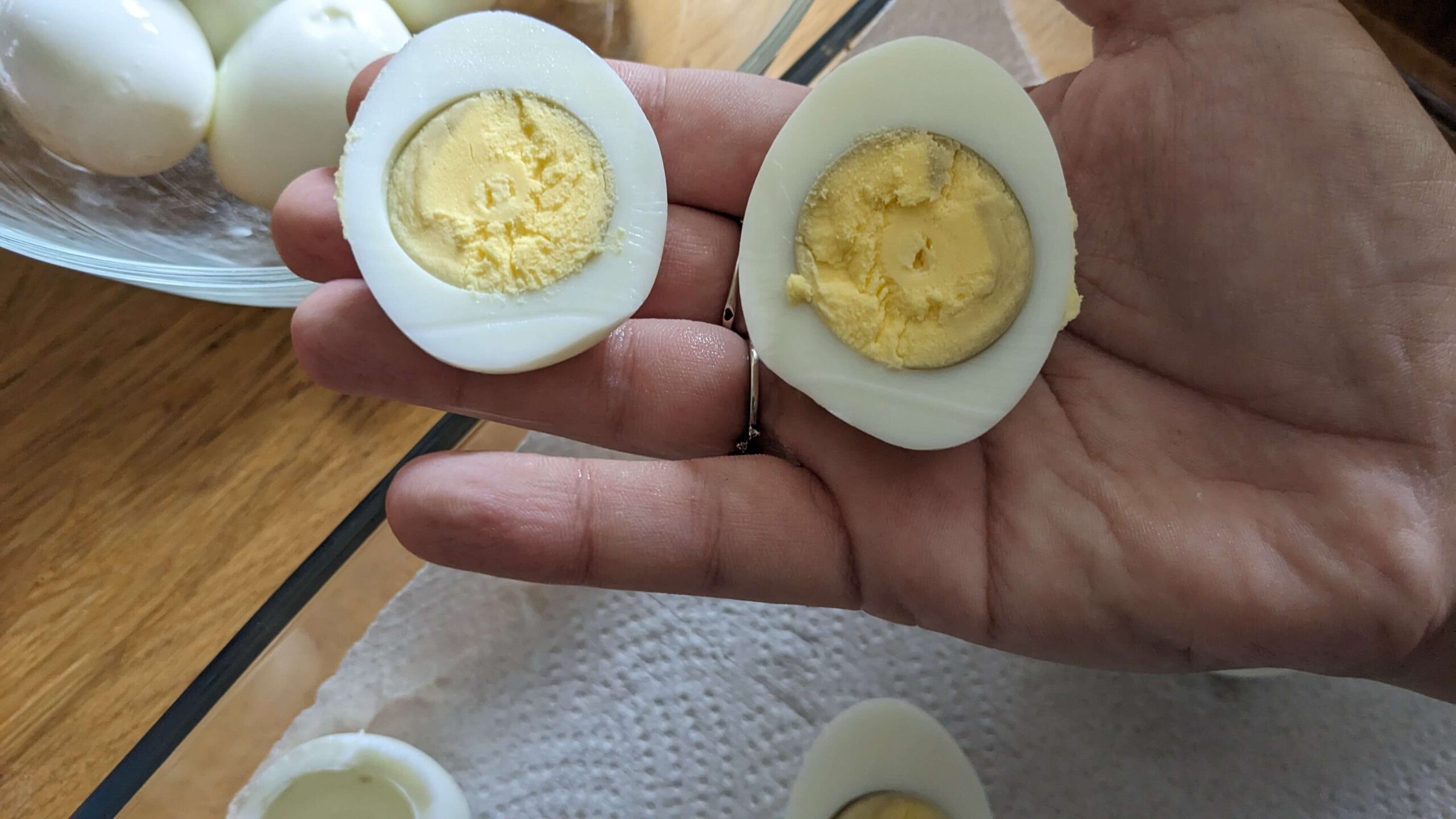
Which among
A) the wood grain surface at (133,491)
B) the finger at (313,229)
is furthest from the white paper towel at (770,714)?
the finger at (313,229)

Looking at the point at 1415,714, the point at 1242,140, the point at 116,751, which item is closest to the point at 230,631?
the point at 116,751

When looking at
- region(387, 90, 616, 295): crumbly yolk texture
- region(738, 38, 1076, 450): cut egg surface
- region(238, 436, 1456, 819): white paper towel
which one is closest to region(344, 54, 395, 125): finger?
region(387, 90, 616, 295): crumbly yolk texture

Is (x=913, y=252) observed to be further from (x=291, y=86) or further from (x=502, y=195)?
A: (x=291, y=86)

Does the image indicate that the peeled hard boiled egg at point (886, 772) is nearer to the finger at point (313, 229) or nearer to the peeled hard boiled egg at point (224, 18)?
the finger at point (313, 229)

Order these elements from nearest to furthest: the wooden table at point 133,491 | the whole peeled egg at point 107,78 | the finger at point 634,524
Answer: the finger at point 634,524
the whole peeled egg at point 107,78
the wooden table at point 133,491

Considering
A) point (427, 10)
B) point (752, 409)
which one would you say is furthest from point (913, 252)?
point (427, 10)

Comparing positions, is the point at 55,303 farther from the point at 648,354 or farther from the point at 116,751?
the point at 648,354

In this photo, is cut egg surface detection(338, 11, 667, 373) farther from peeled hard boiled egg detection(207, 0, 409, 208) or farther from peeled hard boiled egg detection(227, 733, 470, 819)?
peeled hard boiled egg detection(227, 733, 470, 819)

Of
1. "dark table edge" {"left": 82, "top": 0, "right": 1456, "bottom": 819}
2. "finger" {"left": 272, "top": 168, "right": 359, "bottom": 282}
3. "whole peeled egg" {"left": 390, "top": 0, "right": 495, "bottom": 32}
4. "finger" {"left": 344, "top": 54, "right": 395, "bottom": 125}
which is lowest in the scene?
"dark table edge" {"left": 82, "top": 0, "right": 1456, "bottom": 819}
